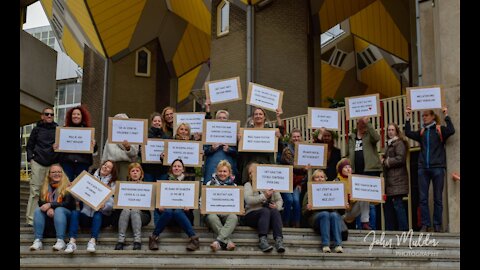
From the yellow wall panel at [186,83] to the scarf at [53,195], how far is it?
19.4 meters

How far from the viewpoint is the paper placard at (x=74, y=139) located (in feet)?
39.4

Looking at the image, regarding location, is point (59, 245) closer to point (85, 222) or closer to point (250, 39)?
point (85, 222)

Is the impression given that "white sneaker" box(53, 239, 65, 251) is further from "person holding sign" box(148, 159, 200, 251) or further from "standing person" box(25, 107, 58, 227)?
"standing person" box(25, 107, 58, 227)

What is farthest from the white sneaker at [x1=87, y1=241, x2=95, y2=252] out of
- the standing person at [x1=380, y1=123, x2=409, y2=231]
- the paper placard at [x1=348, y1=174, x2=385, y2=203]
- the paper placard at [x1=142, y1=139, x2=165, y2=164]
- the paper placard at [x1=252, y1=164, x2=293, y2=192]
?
the standing person at [x1=380, y1=123, x2=409, y2=231]

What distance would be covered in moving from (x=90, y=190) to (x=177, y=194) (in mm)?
1206

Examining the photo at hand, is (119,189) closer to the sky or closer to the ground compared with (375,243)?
closer to the sky

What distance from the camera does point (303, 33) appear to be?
75.6ft

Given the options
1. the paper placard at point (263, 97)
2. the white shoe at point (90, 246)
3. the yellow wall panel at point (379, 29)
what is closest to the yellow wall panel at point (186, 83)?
the yellow wall panel at point (379, 29)

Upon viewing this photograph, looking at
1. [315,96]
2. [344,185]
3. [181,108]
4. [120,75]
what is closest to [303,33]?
[315,96]

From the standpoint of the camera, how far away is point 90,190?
11000 mm

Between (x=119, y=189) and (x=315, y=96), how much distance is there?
15227 millimetres

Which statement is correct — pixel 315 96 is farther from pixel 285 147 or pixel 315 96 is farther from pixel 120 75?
Answer: pixel 285 147

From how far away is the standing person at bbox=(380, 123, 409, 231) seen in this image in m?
12.5

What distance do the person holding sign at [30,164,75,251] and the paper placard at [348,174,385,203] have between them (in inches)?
162
